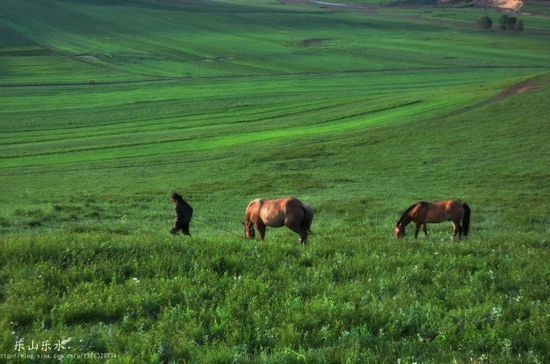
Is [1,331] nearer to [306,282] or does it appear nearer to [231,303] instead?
[231,303]

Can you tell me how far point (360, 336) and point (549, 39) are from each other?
157 m

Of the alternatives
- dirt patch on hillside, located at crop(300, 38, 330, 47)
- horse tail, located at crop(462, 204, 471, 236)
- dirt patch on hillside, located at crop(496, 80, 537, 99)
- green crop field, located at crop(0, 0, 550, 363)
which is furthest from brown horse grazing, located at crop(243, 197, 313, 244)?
dirt patch on hillside, located at crop(300, 38, 330, 47)

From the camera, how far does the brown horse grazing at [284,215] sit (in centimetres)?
1581

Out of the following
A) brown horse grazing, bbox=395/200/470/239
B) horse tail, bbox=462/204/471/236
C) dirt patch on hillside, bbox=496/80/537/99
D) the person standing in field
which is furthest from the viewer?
dirt patch on hillside, bbox=496/80/537/99

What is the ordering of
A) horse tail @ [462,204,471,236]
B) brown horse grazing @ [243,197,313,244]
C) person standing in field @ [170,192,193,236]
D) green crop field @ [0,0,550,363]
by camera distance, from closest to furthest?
green crop field @ [0,0,550,363] < brown horse grazing @ [243,197,313,244] < person standing in field @ [170,192,193,236] < horse tail @ [462,204,471,236]

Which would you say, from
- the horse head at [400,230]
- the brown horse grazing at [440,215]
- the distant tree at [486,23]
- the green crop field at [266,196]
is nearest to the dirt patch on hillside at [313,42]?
the green crop field at [266,196]

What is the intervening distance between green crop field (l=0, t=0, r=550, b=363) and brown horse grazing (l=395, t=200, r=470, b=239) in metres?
0.69

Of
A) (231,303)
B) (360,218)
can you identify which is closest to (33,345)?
(231,303)

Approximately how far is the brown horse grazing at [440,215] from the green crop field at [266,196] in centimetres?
69

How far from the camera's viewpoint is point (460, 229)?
1944 cm

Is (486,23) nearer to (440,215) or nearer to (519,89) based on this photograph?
(519,89)

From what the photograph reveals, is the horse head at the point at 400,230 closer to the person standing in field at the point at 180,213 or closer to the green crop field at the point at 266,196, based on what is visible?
the green crop field at the point at 266,196

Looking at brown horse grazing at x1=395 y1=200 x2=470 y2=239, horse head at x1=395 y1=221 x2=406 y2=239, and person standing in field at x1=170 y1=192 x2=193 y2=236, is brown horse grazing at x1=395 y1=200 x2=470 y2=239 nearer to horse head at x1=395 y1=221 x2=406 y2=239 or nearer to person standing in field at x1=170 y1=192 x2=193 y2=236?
horse head at x1=395 y1=221 x2=406 y2=239

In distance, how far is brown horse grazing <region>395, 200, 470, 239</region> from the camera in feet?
62.7
